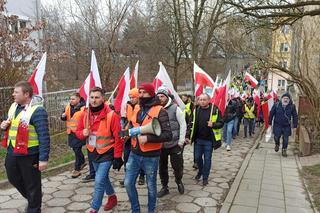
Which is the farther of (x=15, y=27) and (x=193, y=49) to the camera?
(x=193, y=49)

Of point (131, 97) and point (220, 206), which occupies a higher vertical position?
point (131, 97)

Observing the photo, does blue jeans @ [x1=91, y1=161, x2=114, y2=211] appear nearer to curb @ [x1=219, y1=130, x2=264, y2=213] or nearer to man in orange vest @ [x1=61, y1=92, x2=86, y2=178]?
curb @ [x1=219, y1=130, x2=264, y2=213]

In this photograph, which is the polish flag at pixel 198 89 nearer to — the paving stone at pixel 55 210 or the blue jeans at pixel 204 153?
the blue jeans at pixel 204 153

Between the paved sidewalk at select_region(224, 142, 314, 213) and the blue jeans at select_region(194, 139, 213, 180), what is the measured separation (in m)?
0.67

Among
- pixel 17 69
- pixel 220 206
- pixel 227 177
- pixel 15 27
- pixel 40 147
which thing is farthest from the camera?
pixel 15 27

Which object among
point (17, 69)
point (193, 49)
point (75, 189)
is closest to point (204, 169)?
point (75, 189)

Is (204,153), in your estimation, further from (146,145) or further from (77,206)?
(77,206)

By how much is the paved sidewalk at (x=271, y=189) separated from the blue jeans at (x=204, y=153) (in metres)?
0.67

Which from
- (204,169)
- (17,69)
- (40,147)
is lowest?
(204,169)

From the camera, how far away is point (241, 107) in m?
13.5

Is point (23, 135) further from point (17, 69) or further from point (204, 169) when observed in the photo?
point (17, 69)

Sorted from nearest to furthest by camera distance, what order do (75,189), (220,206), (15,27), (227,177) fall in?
(220,206), (75,189), (227,177), (15,27)

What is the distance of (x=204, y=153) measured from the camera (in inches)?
256

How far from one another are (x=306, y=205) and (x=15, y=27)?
968 cm
